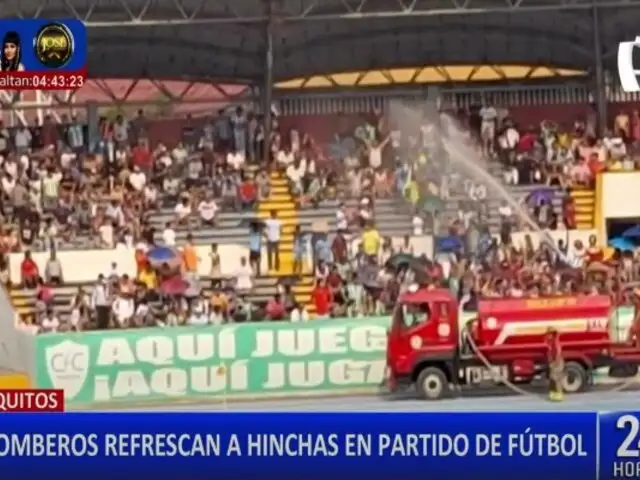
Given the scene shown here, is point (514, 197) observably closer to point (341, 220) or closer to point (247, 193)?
point (341, 220)

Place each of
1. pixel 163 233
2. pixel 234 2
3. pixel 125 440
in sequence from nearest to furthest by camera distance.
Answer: pixel 125 440 → pixel 163 233 → pixel 234 2

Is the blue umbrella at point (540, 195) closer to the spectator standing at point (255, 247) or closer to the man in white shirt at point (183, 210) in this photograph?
the spectator standing at point (255, 247)

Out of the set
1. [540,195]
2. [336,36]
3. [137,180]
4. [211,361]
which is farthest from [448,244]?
[336,36]

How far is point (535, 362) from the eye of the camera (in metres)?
15.2

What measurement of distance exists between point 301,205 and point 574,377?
383 centimetres

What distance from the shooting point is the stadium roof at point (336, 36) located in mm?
18078

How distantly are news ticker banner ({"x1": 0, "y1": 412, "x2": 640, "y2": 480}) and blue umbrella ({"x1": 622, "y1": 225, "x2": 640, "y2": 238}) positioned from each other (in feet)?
24.3

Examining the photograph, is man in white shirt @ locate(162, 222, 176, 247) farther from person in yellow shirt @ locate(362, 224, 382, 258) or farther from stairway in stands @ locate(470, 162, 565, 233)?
stairway in stands @ locate(470, 162, 565, 233)

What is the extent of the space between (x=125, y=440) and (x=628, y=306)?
22.8 feet

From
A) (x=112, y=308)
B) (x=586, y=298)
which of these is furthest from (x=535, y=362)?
(x=112, y=308)

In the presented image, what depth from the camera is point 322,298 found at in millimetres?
15906

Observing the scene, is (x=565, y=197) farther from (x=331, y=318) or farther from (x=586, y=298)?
(x=331, y=318)

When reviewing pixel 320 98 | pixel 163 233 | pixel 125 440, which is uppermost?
pixel 320 98

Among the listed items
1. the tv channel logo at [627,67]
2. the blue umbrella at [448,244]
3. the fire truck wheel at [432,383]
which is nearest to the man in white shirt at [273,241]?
the blue umbrella at [448,244]
